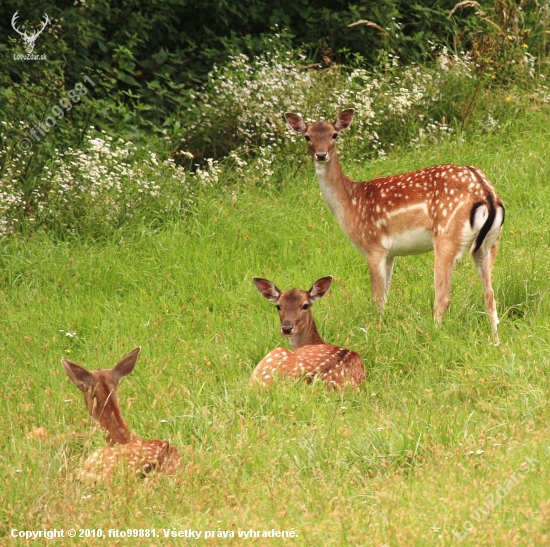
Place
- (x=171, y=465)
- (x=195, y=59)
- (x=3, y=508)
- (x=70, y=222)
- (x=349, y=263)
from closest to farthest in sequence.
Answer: (x=3, y=508), (x=171, y=465), (x=349, y=263), (x=70, y=222), (x=195, y=59)

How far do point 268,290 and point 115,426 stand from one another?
218 centimetres

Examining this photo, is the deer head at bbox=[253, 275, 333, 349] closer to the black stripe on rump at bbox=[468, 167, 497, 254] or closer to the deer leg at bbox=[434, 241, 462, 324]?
the deer leg at bbox=[434, 241, 462, 324]

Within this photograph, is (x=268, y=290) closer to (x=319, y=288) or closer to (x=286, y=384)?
(x=319, y=288)

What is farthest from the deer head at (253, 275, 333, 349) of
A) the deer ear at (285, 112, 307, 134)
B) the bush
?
the bush

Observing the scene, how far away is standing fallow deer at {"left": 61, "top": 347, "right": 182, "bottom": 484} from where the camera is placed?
5867mm

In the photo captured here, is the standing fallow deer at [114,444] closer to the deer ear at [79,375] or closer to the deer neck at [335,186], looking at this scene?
the deer ear at [79,375]

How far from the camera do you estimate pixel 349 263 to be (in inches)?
385

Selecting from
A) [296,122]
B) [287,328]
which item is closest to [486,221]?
[287,328]

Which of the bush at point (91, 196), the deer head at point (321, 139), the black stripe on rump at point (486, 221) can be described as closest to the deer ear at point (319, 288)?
the black stripe on rump at point (486, 221)

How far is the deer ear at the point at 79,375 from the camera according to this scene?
6.49 m

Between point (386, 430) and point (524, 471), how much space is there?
109 cm

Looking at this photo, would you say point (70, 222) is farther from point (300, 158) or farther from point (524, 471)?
point (524, 471)

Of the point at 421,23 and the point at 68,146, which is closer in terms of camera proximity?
the point at 68,146

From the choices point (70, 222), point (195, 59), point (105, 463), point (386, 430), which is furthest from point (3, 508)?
point (195, 59)
